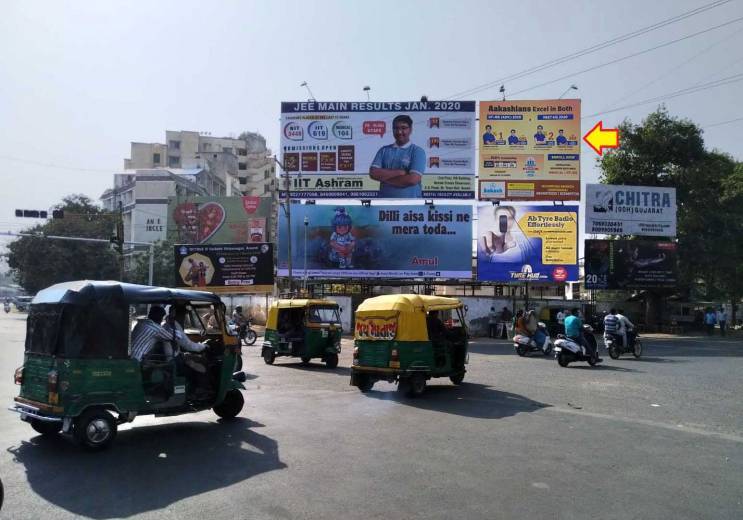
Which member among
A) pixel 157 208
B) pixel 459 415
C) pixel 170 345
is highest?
pixel 157 208

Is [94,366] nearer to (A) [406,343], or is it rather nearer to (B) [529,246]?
(A) [406,343]

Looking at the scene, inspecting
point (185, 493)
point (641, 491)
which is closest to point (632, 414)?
point (641, 491)

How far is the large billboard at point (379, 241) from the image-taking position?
37312 mm

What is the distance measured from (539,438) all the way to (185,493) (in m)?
4.77

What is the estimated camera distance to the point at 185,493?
6117 millimetres

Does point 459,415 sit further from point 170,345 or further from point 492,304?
point 492,304

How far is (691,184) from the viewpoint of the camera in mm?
39906

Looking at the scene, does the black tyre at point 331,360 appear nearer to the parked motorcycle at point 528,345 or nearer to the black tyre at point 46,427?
the parked motorcycle at point 528,345

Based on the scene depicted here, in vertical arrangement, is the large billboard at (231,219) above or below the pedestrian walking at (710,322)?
above

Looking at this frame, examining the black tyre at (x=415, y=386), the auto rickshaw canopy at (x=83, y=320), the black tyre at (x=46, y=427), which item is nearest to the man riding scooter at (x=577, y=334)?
the black tyre at (x=415, y=386)

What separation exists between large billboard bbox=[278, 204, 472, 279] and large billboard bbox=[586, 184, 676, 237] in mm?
7603

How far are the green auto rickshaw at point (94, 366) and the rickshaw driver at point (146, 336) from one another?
0.19 ft

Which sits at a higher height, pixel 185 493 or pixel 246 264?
pixel 246 264

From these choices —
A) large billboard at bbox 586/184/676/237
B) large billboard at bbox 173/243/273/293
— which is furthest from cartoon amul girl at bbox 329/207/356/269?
large billboard at bbox 586/184/676/237
